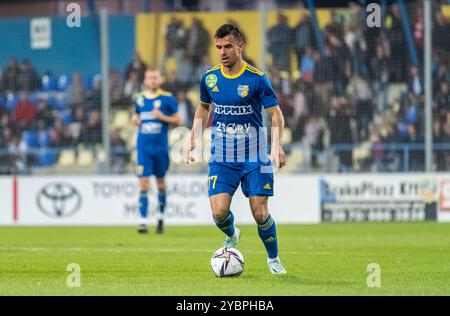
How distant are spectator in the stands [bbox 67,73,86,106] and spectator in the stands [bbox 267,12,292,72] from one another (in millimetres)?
4239

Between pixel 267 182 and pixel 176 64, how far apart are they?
1267 centimetres

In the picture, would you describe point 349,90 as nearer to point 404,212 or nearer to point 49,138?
point 404,212

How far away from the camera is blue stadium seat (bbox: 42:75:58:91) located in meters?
22.4

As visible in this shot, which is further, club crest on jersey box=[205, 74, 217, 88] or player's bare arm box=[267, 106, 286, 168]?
club crest on jersey box=[205, 74, 217, 88]

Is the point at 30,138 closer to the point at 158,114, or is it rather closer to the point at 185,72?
the point at 185,72

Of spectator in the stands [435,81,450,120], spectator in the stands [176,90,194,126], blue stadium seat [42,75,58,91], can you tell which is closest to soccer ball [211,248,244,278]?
spectator in the stands [435,81,450,120]

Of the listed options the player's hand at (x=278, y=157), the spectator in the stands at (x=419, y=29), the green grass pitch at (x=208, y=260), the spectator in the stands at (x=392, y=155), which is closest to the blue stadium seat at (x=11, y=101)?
the green grass pitch at (x=208, y=260)

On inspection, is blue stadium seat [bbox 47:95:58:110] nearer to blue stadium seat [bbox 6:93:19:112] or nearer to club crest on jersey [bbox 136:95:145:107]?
blue stadium seat [bbox 6:93:19:112]

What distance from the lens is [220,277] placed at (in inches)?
400

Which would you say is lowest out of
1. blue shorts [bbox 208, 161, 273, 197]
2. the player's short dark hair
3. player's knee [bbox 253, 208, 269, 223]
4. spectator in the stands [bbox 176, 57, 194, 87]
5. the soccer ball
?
the soccer ball

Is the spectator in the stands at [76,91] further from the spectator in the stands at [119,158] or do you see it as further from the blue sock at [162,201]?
the blue sock at [162,201]

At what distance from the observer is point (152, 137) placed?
59.6ft

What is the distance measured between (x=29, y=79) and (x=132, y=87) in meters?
2.28

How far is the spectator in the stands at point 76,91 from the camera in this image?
22250 millimetres
